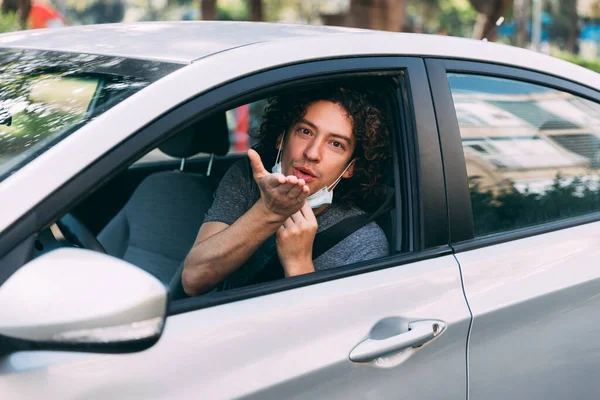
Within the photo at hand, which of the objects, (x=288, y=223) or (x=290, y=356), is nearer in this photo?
(x=290, y=356)

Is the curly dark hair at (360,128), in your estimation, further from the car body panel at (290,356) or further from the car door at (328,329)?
the car body panel at (290,356)

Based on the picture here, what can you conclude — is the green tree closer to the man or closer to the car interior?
the car interior

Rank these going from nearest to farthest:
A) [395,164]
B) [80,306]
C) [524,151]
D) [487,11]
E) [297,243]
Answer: [80,306] → [297,243] → [395,164] → [524,151] → [487,11]

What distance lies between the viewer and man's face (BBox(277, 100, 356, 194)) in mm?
2441

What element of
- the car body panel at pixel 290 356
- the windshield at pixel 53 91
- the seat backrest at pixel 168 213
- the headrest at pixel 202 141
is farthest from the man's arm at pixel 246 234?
the headrest at pixel 202 141

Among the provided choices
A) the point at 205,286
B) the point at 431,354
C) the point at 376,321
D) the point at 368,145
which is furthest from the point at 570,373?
the point at 205,286

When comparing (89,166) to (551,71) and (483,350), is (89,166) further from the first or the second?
(551,71)

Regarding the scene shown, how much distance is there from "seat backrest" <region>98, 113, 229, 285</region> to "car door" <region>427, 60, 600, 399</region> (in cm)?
89

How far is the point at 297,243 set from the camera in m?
2.13

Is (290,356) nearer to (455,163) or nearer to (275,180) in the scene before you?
(275,180)

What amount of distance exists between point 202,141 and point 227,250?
4.16 ft

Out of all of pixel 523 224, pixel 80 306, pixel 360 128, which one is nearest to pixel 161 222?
pixel 360 128

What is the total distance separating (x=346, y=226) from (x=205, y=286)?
0.47 metres

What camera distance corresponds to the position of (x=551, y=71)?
99.7 inches
